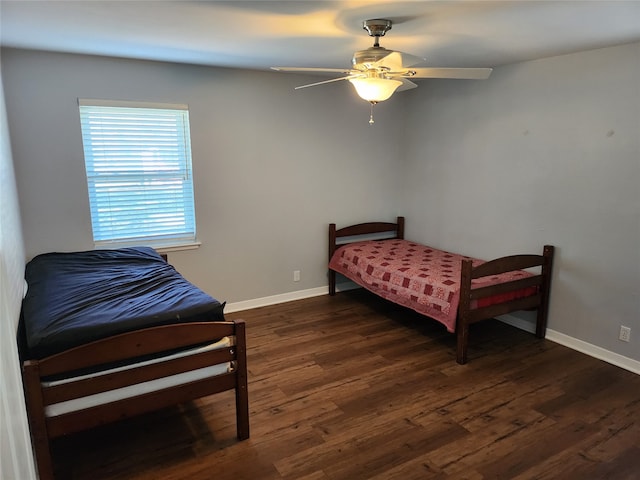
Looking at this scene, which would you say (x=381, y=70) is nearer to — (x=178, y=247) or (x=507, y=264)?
(x=507, y=264)

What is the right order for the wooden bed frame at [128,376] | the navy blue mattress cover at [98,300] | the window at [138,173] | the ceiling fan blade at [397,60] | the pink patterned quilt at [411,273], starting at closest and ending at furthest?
the wooden bed frame at [128,376]
the navy blue mattress cover at [98,300]
the ceiling fan blade at [397,60]
the pink patterned quilt at [411,273]
the window at [138,173]

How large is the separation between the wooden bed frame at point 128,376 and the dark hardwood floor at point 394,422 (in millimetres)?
307

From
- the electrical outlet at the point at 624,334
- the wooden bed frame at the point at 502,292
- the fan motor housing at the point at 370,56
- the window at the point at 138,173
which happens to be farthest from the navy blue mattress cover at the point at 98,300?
the electrical outlet at the point at 624,334

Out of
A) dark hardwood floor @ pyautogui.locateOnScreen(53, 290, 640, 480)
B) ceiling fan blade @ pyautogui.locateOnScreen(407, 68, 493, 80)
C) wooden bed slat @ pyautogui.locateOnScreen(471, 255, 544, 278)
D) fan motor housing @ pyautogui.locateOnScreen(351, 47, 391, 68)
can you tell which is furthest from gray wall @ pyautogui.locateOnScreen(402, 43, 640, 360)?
fan motor housing @ pyautogui.locateOnScreen(351, 47, 391, 68)

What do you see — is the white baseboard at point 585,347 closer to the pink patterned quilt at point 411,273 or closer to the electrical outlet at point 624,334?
the electrical outlet at point 624,334

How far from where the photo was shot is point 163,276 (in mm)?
2877

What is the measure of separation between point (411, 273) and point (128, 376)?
2491 mm

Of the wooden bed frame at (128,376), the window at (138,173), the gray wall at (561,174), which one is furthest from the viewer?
the window at (138,173)

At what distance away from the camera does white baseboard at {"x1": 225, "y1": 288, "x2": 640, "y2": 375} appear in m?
3.25

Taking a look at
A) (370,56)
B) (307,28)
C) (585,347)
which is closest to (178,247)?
(307,28)

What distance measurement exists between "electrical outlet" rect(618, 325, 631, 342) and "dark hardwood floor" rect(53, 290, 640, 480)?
0.24 m

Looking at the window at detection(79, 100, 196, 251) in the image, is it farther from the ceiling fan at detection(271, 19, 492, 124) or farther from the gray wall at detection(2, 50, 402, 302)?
the ceiling fan at detection(271, 19, 492, 124)

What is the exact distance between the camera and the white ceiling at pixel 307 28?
2178 millimetres

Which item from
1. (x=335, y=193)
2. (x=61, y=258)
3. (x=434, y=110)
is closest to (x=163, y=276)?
(x=61, y=258)
